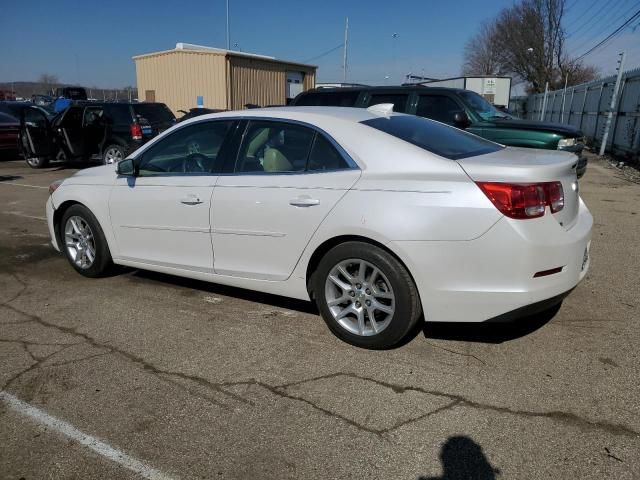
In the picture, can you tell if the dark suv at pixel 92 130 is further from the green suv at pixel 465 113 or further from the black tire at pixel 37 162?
the green suv at pixel 465 113

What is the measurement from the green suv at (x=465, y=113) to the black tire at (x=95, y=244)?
545cm

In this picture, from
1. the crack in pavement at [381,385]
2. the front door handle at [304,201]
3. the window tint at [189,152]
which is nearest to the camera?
the crack in pavement at [381,385]

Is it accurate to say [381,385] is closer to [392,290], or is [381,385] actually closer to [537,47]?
[392,290]

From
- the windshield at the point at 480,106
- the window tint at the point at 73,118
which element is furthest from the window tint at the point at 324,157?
the window tint at the point at 73,118

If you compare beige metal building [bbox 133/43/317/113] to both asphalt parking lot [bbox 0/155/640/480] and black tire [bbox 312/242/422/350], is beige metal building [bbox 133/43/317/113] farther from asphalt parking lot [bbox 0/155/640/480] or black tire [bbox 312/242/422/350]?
black tire [bbox 312/242/422/350]

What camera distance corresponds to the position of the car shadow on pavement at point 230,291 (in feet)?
14.7

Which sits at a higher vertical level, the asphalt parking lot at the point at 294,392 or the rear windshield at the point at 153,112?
the rear windshield at the point at 153,112

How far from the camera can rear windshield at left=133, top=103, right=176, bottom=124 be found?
13.8 meters

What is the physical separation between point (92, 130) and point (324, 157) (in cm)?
1151

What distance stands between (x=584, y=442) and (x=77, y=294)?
4142 mm

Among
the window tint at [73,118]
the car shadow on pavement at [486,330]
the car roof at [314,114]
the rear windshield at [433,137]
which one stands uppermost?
the car roof at [314,114]

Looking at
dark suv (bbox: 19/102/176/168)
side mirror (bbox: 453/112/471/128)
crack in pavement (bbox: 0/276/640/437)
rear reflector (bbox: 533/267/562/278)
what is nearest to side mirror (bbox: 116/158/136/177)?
crack in pavement (bbox: 0/276/640/437)

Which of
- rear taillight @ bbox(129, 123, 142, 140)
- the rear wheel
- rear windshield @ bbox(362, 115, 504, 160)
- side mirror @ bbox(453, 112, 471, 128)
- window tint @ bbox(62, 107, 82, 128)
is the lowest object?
the rear wheel

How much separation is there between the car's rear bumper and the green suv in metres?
5.20
